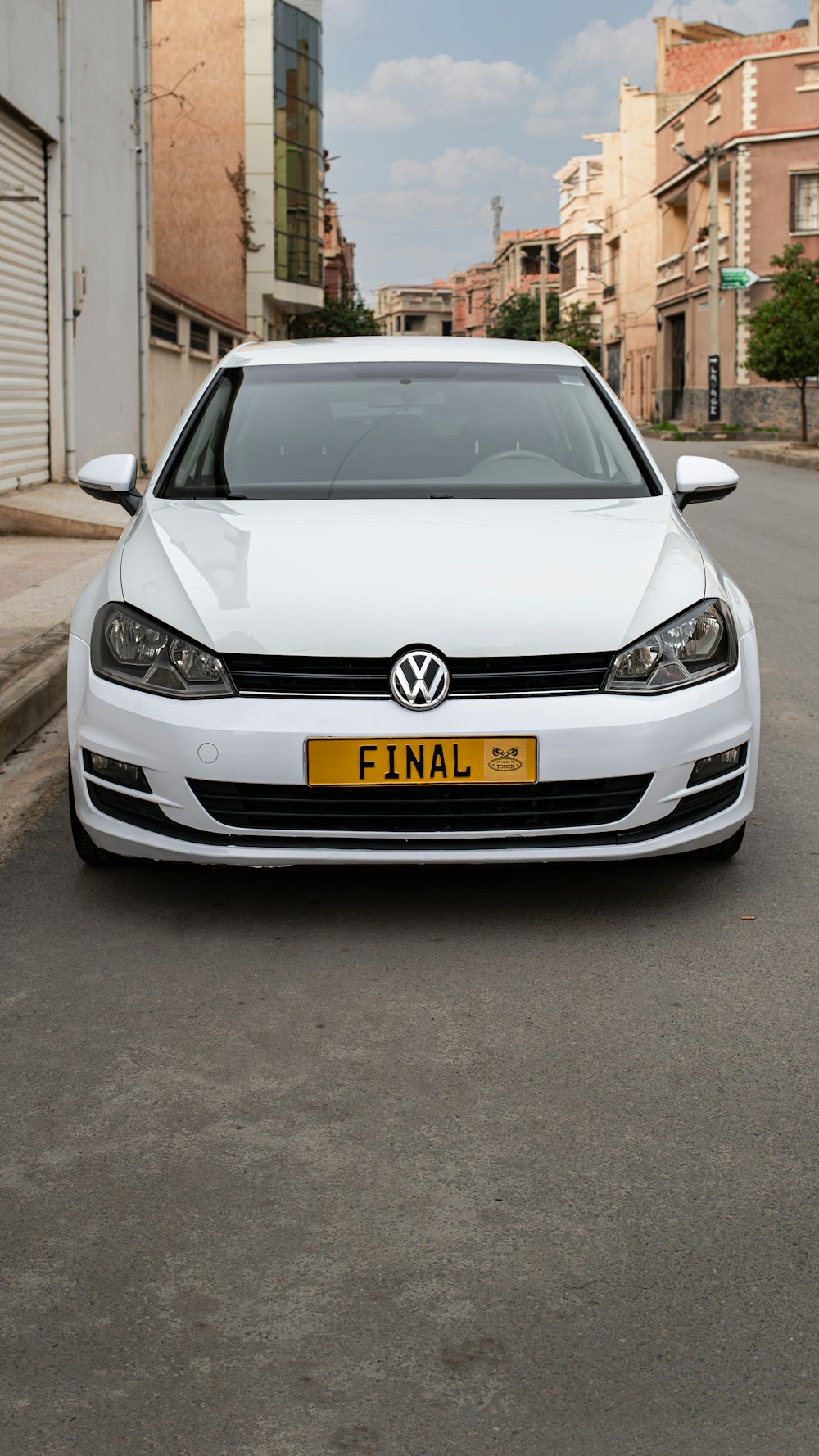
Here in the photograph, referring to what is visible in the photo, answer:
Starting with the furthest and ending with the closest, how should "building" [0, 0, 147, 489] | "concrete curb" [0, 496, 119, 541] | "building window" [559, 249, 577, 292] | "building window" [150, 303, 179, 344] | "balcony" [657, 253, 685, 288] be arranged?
"building window" [559, 249, 577, 292] → "balcony" [657, 253, 685, 288] → "building window" [150, 303, 179, 344] → "building" [0, 0, 147, 489] → "concrete curb" [0, 496, 119, 541]

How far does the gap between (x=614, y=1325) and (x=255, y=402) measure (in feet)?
12.6

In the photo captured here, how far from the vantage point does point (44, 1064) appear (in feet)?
10.8

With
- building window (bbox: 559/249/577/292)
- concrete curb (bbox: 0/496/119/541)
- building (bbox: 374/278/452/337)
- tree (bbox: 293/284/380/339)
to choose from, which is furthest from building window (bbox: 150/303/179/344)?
building (bbox: 374/278/452/337)

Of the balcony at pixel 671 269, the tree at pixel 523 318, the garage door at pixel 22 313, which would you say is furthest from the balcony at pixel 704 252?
the garage door at pixel 22 313

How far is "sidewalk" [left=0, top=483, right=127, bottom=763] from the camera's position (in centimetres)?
679

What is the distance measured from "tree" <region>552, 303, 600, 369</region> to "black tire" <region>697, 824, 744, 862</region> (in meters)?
67.1

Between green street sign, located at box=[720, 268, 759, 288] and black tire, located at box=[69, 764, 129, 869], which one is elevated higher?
green street sign, located at box=[720, 268, 759, 288]

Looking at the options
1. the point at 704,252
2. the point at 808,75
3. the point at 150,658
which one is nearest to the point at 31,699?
the point at 150,658

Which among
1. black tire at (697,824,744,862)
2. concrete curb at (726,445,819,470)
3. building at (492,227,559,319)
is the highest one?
building at (492,227,559,319)

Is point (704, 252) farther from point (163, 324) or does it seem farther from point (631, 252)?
point (163, 324)

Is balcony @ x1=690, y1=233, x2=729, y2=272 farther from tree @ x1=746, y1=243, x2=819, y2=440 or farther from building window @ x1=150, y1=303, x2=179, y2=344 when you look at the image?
building window @ x1=150, y1=303, x2=179, y2=344

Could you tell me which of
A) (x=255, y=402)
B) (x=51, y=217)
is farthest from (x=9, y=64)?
(x=255, y=402)

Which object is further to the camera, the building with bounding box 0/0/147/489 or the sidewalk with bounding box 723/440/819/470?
the sidewalk with bounding box 723/440/819/470

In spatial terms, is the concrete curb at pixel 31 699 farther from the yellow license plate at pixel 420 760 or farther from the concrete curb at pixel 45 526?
the concrete curb at pixel 45 526
